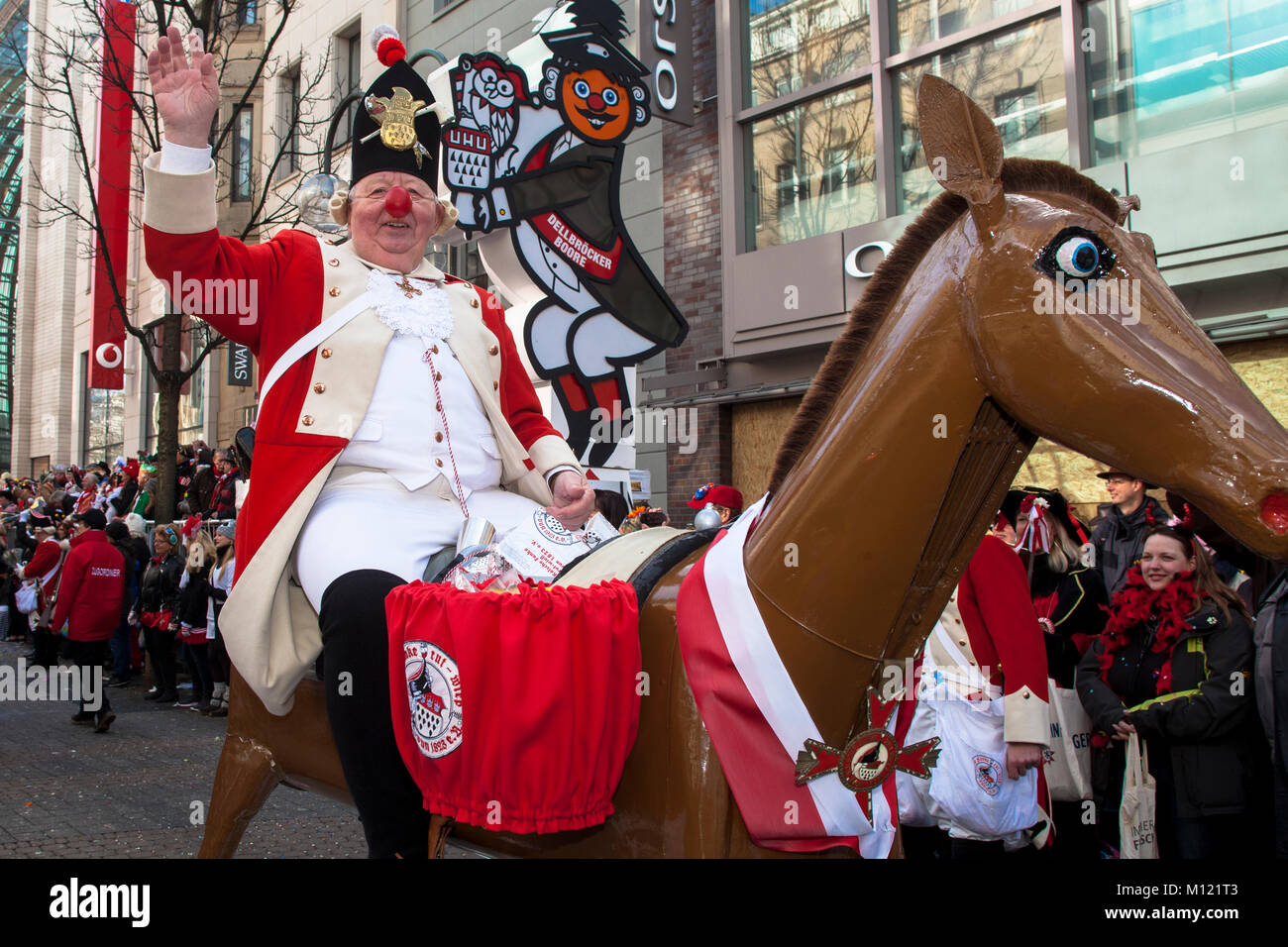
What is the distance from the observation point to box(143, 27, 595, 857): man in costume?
8.23 feet

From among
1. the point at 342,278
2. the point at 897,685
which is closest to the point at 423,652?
the point at 897,685

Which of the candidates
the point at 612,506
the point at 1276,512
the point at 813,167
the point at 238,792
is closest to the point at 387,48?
the point at 238,792

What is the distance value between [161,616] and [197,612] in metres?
0.88

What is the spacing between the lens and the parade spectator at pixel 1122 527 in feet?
19.9

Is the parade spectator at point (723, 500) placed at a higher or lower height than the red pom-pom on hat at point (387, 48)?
lower

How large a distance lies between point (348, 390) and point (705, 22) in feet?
37.9

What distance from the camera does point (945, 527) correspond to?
6.32ft

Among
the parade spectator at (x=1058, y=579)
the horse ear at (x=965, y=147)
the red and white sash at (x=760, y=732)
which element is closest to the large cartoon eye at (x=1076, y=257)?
the horse ear at (x=965, y=147)

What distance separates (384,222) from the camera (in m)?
3.19

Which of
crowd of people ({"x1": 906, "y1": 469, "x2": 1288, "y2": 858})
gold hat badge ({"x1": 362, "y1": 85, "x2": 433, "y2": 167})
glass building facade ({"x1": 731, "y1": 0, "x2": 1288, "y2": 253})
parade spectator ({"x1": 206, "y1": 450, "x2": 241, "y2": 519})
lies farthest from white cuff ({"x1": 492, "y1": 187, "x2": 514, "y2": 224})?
gold hat badge ({"x1": 362, "y1": 85, "x2": 433, "y2": 167})

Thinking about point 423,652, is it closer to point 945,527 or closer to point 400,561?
point 400,561

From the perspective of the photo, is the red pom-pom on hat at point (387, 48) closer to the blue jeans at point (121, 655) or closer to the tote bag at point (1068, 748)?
the tote bag at point (1068, 748)

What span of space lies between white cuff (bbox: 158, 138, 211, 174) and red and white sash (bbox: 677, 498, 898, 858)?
177 cm

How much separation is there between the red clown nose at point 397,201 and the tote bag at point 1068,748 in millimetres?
3262
